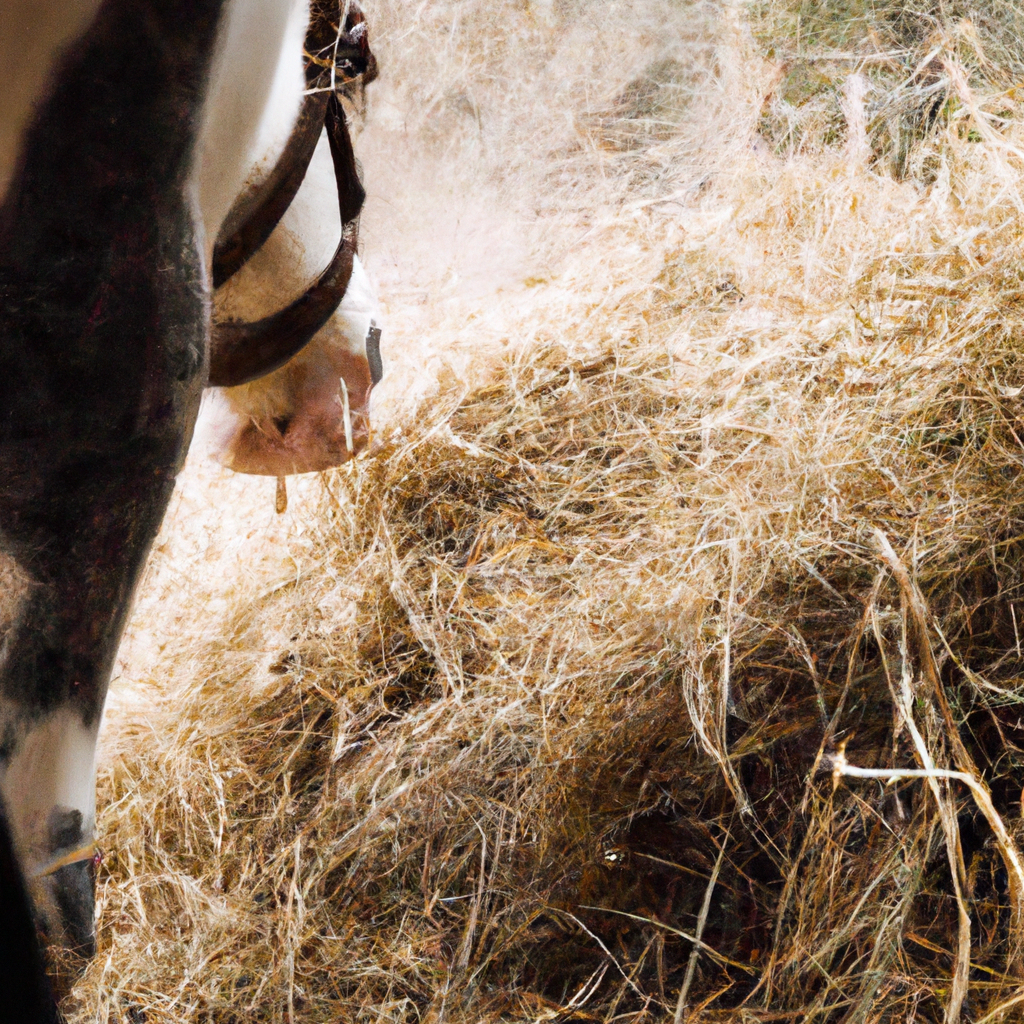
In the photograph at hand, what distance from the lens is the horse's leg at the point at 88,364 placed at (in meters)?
0.53

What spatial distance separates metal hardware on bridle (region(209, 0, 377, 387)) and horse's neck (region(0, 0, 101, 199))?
0.19m

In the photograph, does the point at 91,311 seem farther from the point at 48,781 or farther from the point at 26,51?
the point at 48,781

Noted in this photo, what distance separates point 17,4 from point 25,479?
0.90 feet

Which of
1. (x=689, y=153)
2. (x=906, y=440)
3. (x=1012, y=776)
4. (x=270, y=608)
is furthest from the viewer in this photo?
(x=689, y=153)

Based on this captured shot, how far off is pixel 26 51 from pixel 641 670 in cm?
68

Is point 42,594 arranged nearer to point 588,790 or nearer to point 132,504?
point 132,504

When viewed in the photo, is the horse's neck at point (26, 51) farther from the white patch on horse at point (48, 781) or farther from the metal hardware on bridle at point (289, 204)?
the white patch on horse at point (48, 781)

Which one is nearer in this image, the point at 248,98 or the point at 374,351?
the point at 248,98

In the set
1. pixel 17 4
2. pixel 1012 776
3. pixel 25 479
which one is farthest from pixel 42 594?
pixel 1012 776

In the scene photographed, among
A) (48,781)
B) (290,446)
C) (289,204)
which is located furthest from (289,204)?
(48,781)

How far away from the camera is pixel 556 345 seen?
1.28 metres

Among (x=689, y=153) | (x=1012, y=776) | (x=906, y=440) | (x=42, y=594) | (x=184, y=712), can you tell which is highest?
(x=689, y=153)

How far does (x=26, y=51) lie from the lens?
50cm

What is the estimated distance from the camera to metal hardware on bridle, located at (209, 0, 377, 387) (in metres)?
0.73
